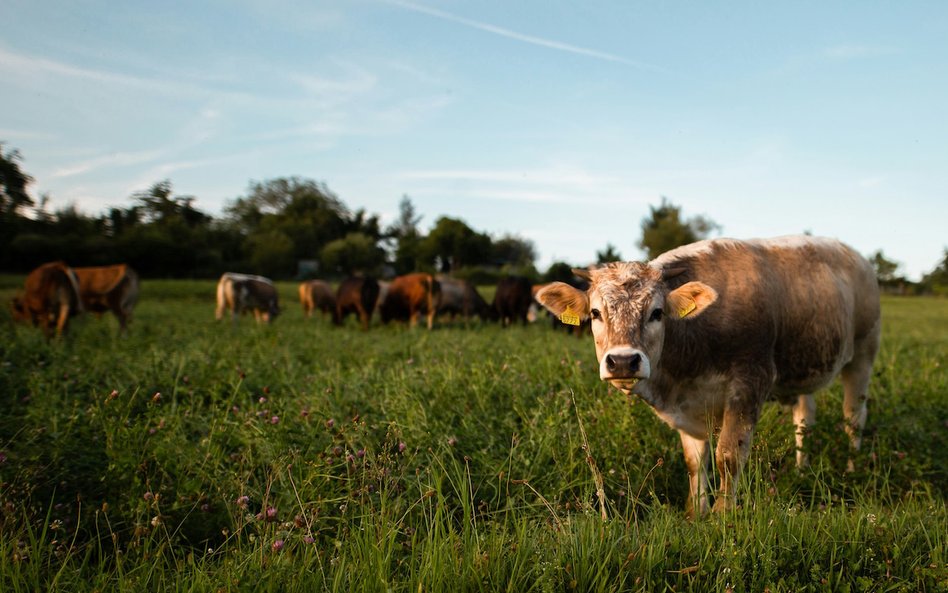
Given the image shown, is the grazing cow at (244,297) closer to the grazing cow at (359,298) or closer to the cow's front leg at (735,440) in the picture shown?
the grazing cow at (359,298)

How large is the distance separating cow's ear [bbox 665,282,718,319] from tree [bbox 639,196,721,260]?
65.1 metres

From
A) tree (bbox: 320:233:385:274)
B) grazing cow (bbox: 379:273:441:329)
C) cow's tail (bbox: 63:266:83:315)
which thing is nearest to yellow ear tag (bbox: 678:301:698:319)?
cow's tail (bbox: 63:266:83:315)

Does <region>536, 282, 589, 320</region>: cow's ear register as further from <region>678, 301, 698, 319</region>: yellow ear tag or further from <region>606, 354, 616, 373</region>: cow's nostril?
<region>606, 354, 616, 373</region>: cow's nostril

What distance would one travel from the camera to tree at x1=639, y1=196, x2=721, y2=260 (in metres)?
69.2

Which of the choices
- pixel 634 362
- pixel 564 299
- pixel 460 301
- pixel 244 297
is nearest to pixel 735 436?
pixel 634 362

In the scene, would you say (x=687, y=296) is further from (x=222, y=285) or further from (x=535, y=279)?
(x=535, y=279)

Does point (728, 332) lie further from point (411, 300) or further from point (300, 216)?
point (300, 216)

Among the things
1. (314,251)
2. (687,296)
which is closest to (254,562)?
(687,296)

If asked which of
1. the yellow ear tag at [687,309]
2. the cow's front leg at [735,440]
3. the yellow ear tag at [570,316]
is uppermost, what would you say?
the yellow ear tag at [687,309]

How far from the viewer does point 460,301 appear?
817 inches

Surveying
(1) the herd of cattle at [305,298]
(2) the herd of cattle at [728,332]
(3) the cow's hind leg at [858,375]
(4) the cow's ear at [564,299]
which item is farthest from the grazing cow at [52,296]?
(3) the cow's hind leg at [858,375]

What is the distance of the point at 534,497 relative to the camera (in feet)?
11.9

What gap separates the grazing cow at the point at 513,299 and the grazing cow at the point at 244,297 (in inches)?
310

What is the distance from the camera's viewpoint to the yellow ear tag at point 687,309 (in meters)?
3.44
